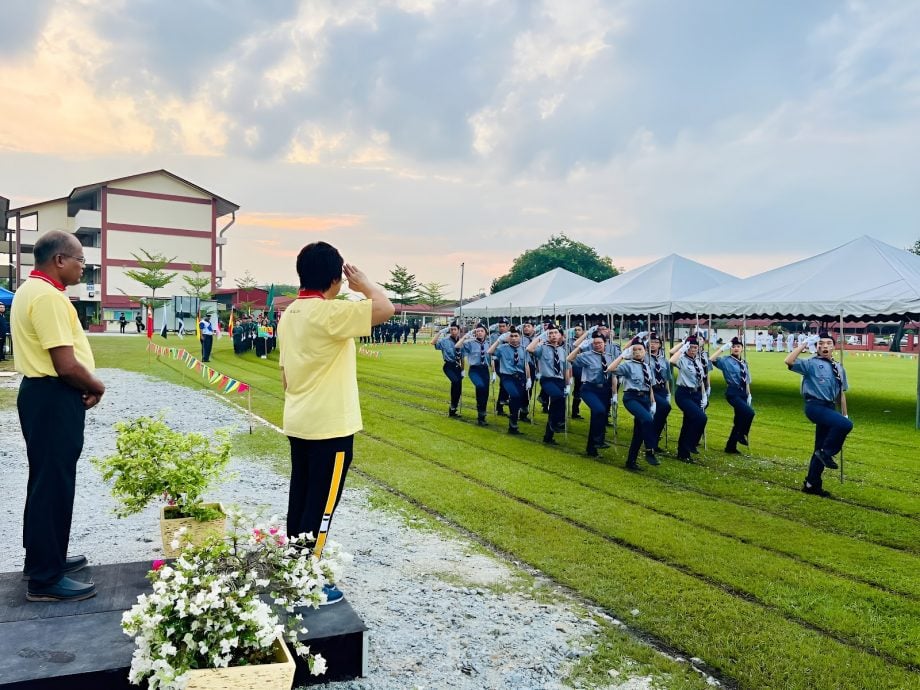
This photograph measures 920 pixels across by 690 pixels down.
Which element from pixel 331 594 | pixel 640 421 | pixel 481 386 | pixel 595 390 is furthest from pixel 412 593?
pixel 481 386

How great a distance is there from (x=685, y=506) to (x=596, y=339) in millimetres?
3430

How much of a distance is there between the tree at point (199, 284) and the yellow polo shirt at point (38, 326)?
2330 inches

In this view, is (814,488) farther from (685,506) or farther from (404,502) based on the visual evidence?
(404,502)

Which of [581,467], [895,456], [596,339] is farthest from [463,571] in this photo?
[895,456]

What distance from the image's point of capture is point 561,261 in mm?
86625

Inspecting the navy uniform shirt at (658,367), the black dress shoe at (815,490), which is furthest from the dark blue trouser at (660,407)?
the black dress shoe at (815,490)

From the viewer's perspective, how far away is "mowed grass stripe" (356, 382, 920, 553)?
6988mm

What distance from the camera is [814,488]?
8.52 meters

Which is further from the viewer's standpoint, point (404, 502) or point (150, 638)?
point (404, 502)

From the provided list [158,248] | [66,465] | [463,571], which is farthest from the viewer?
[158,248]

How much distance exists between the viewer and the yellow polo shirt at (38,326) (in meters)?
3.88

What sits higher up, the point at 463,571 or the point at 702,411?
the point at 702,411

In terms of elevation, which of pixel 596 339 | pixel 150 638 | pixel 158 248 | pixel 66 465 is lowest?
pixel 150 638

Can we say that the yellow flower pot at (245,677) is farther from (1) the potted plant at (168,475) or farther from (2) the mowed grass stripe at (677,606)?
(2) the mowed grass stripe at (677,606)
